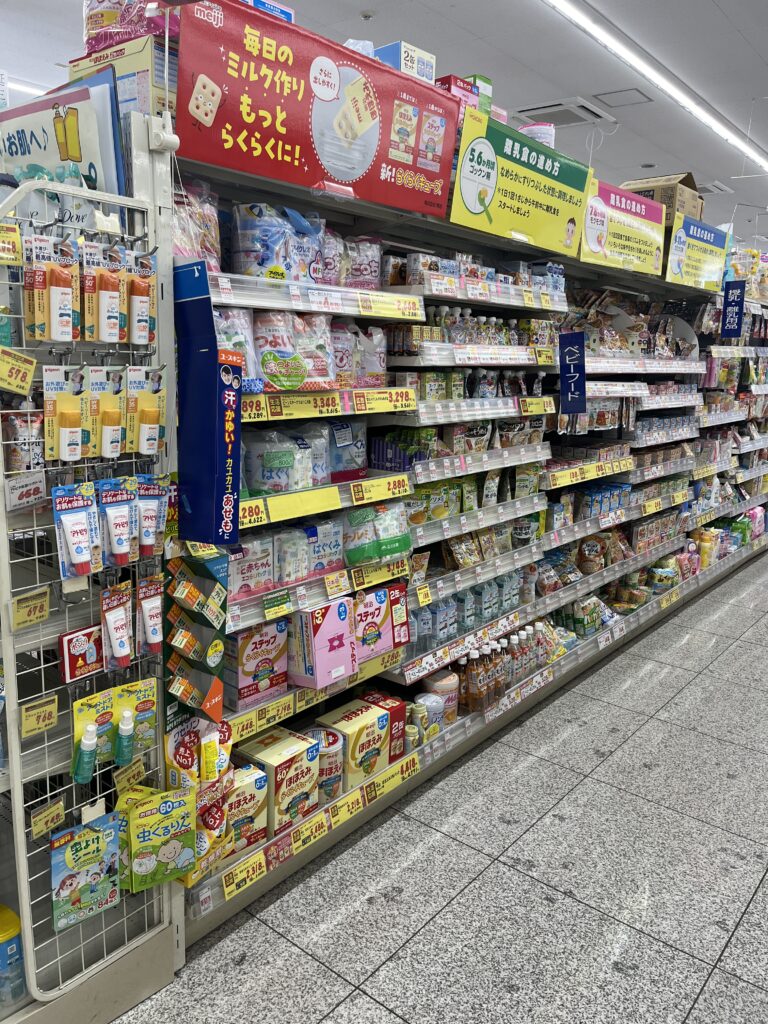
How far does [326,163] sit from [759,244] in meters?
18.3

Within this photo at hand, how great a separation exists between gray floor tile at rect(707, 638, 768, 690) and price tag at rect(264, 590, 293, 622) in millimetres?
2755

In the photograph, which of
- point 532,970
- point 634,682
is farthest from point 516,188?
point 532,970

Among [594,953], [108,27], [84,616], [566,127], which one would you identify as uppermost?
[566,127]

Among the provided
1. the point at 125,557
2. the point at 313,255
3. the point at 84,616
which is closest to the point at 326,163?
the point at 313,255

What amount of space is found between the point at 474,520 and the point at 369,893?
1.39 meters

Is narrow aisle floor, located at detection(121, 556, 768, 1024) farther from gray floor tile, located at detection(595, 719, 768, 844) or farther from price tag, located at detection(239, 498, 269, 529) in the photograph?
price tag, located at detection(239, 498, 269, 529)

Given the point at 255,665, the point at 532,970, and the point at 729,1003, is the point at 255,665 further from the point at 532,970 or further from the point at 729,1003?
the point at 729,1003

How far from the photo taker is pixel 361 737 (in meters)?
2.48

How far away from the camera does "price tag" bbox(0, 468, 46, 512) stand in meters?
1.45

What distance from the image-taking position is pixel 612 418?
12.9 ft

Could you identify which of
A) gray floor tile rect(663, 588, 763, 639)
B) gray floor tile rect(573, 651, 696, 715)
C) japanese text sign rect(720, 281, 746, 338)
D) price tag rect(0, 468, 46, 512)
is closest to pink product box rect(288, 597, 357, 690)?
price tag rect(0, 468, 46, 512)

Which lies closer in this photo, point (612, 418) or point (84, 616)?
point (84, 616)

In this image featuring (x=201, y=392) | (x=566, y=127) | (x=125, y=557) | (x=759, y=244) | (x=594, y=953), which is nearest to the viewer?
(x=125, y=557)

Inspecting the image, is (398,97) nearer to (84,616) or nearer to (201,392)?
(201,392)
